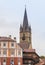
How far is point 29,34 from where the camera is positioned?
12125cm

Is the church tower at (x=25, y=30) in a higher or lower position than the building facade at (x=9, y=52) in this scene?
higher

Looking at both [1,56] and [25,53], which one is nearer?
[1,56]

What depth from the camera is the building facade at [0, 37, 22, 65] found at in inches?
2618

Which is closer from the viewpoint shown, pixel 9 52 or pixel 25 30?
pixel 9 52

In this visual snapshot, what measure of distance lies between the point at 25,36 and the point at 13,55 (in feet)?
172

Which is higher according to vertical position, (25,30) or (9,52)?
(25,30)

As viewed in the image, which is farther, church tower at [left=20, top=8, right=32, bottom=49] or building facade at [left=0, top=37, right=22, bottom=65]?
church tower at [left=20, top=8, right=32, bottom=49]

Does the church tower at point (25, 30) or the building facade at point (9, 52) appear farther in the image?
the church tower at point (25, 30)

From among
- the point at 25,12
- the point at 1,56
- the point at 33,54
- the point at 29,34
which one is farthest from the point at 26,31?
the point at 1,56

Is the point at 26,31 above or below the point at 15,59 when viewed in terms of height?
above

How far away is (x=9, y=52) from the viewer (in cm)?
6669

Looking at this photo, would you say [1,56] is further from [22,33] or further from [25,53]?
[22,33]

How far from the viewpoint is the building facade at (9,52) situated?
66500mm

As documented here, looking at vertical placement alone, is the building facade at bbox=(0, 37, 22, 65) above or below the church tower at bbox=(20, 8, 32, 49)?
below
